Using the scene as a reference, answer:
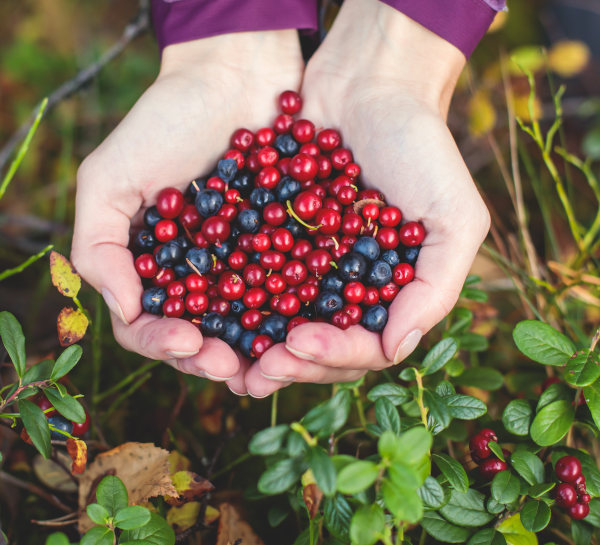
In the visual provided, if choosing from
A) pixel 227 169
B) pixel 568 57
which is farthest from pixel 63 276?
pixel 568 57

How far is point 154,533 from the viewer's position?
1435 millimetres

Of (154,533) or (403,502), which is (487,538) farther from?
(154,533)

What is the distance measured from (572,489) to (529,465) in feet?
0.42

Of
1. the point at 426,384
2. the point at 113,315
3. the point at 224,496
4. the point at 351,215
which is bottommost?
the point at 224,496

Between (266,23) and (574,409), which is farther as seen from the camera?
(266,23)

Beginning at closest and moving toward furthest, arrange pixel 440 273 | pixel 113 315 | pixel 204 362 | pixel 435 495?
pixel 435 495 < pixel 204 362 < pixel 440 273 < pixel 113 315

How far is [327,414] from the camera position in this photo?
51.9 inches

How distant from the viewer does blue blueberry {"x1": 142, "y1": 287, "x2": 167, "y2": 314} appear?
2.04 m

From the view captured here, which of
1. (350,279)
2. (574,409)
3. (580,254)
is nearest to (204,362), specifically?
(350,279)

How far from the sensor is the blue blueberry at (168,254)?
2189mm

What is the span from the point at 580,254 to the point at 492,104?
6.44ft

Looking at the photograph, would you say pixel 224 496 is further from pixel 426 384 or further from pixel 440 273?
pixel 440 273

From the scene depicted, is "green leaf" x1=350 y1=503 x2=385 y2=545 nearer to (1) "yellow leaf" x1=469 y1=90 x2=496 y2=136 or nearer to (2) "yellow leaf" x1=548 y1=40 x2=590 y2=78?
(1) "yellow leaf" x1=469 y1=90 x2=496 y2=136

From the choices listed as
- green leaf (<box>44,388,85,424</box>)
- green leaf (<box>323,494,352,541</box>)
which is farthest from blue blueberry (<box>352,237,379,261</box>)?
green leaf (<box>44,388,85,424</box>)
